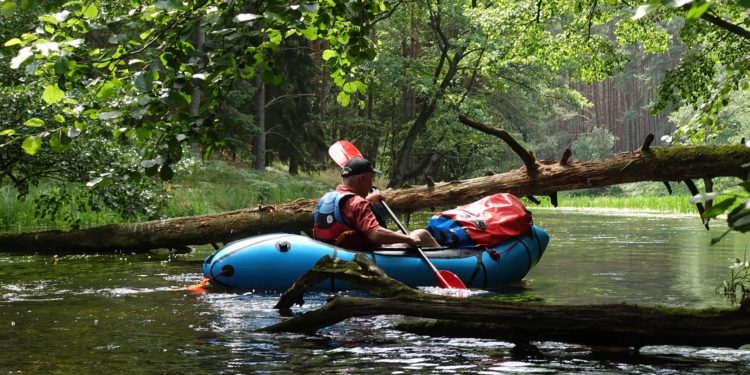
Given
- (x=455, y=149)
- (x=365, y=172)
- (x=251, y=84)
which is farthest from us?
(x=455, y=149)

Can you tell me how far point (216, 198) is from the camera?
18172 mm

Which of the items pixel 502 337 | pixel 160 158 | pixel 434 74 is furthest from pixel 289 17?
pixel 434 74

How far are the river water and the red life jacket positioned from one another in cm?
57

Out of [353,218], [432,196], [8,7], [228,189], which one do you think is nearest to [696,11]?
[8,7]

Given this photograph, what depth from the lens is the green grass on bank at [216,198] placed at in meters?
13.4

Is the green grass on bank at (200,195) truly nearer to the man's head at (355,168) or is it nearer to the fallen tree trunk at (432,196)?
the fallen tree trunk at (432,196)

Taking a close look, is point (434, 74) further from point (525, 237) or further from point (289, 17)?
point (289, 17)

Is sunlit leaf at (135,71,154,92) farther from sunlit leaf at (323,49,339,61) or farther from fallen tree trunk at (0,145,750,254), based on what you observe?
fallen tree trunk at (0,145,750,254)

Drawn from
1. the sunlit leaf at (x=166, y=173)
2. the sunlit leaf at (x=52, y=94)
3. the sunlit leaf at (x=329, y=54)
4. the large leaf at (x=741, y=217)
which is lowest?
the large leaf at (x=741, y=217)

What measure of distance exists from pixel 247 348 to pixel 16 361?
3.96 feet

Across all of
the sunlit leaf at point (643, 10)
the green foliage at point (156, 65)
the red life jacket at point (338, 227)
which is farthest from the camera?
the red life jacket at point (338, 227)

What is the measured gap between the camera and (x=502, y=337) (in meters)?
4.34

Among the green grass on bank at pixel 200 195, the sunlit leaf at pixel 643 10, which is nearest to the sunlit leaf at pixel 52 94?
the sunlit leaf at pixel 643 10

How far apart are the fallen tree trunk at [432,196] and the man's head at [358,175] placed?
2.05m
